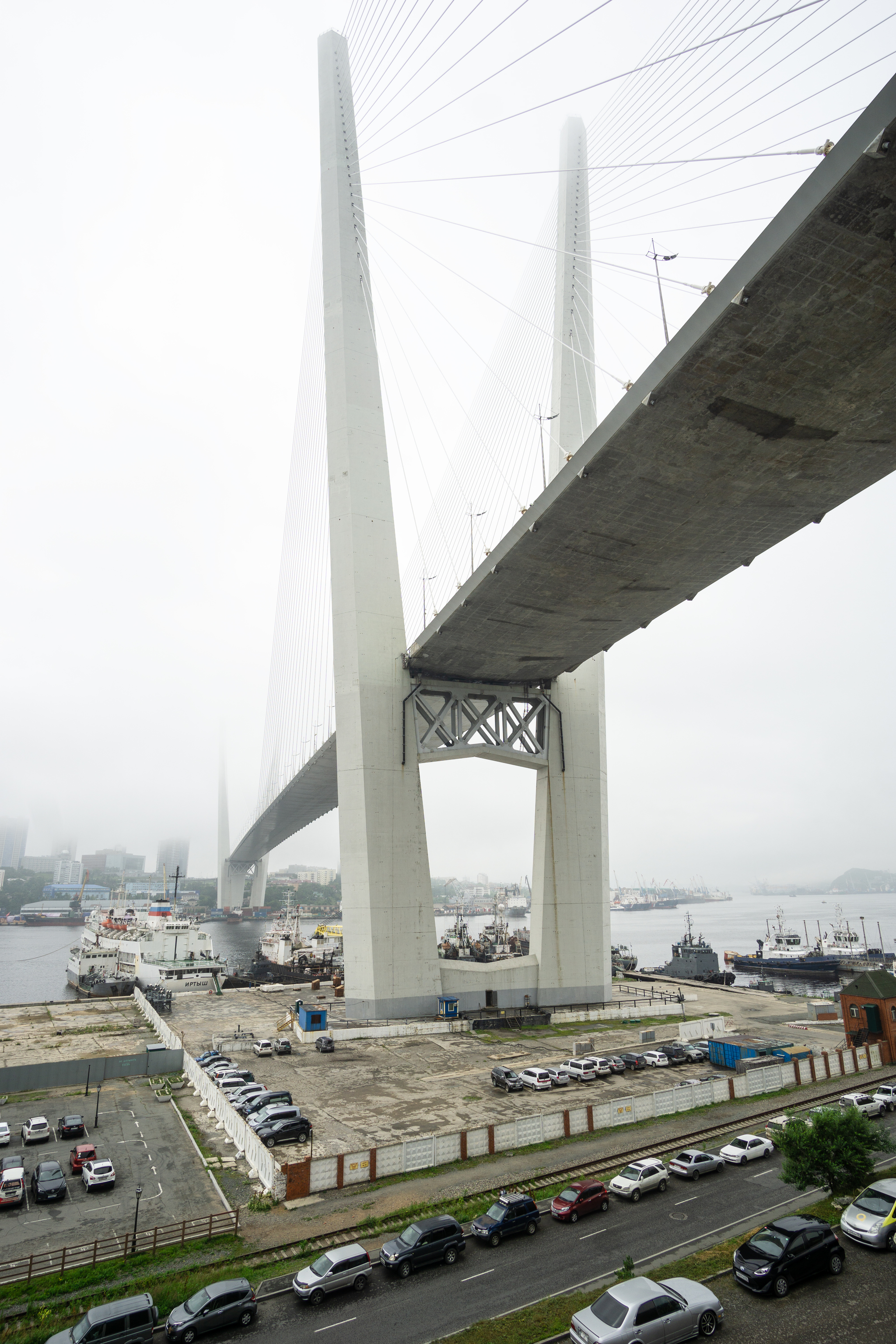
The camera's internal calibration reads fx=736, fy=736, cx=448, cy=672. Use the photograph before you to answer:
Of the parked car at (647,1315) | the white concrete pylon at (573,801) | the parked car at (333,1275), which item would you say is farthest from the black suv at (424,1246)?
the white concrete pylon at (573,801)

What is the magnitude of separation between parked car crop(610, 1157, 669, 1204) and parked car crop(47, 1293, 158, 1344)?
7944 millimetres

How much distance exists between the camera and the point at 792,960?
74.6m

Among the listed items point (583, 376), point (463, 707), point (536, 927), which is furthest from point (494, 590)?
point (536, 927)

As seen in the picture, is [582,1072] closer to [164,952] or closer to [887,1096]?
[887,1096]

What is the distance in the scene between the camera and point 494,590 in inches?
998

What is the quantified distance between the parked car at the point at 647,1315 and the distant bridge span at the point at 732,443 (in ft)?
49.3

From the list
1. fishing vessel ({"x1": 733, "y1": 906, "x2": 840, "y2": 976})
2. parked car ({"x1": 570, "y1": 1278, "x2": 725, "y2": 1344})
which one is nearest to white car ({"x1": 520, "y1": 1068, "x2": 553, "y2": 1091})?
parked car ({"x1": 570, "y1": 1278, "x2": 725, "y2": 1344})

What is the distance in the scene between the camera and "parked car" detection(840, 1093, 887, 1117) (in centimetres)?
1711

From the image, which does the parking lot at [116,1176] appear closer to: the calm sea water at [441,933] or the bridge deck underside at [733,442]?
the bridge deck underside at [733,442]

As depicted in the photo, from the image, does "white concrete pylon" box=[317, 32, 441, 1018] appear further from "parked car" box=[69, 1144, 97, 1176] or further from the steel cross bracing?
"parked car" box=[69, 1144, 97, 1176]

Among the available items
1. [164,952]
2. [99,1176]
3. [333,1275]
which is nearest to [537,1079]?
[99,1176]

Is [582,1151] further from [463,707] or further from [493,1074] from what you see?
[463,707]

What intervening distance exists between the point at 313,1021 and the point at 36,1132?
12053 millimetres

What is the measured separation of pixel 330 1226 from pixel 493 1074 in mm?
9657
